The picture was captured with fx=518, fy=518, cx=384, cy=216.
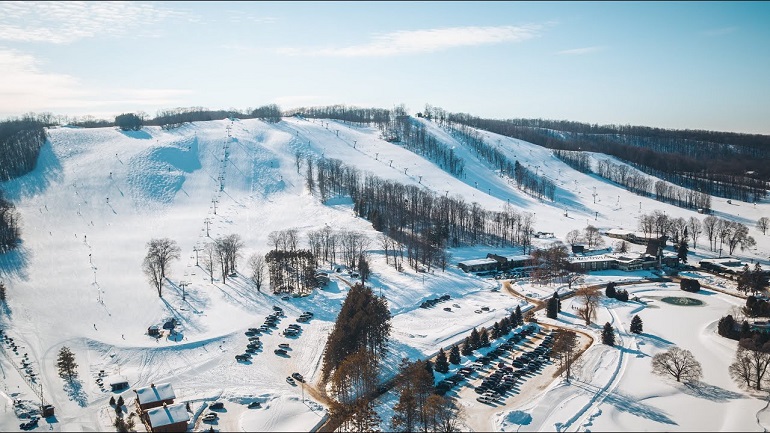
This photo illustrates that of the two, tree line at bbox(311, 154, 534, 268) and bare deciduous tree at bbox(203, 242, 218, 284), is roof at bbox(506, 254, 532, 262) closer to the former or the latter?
tree line at bbox(311, 154, 534, 268)

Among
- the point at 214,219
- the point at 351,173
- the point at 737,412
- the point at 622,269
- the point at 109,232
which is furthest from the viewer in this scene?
the point at 351,173

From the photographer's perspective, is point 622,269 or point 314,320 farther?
point 622,269

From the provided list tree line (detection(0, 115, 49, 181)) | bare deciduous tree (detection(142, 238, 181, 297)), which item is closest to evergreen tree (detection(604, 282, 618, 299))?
bare deciduous tree (detection(142, 238, 181, 297))

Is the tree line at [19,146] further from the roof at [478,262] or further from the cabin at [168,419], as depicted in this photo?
the cabin at [168,419]

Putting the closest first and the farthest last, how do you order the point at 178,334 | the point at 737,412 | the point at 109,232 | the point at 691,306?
the point at 737,412
the point at 178,334
the point at 691,306
the point at 109,232

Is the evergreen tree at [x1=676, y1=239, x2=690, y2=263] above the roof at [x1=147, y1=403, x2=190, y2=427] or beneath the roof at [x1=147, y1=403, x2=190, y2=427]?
above

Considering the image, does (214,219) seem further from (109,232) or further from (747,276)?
(747,276)

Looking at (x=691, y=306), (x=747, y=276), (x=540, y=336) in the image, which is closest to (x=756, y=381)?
(x=540, y=336)
